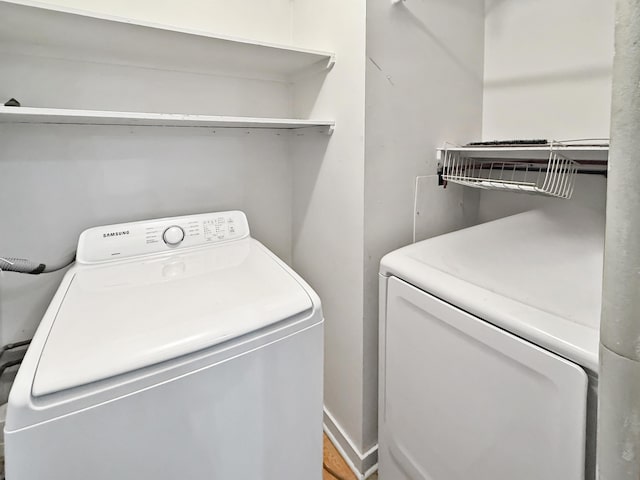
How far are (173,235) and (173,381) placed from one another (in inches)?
30.0

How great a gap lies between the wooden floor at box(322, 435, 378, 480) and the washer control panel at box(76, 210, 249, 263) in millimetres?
1092

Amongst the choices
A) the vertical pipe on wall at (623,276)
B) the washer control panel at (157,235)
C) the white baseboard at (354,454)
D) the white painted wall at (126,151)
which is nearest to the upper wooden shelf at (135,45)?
the white painted wall at (126,151)

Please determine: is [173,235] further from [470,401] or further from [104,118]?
[470,401]

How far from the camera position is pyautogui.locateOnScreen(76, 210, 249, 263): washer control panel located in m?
1.31

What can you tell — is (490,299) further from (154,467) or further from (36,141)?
(36,141)

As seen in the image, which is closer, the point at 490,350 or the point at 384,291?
the point at 490,350

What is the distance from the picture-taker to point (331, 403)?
1677mm

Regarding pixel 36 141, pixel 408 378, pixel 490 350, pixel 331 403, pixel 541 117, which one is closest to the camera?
pixel 490 350

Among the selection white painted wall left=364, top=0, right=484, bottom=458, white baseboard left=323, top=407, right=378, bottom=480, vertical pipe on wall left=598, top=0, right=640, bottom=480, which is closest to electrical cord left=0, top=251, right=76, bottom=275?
white painted wall left=364, top=0, right=484, bottom=458

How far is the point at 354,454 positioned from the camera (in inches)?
58.5

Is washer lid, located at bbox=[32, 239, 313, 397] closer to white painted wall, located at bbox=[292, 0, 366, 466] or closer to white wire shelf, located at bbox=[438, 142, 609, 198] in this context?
white painted wall, located at bbox=[292, 0, 366, 466]

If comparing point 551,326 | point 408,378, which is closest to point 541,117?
point 551,326

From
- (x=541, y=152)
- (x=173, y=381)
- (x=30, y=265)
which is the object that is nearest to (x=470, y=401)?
(x=173, y=381)

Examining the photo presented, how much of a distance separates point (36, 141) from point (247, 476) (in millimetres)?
1438
